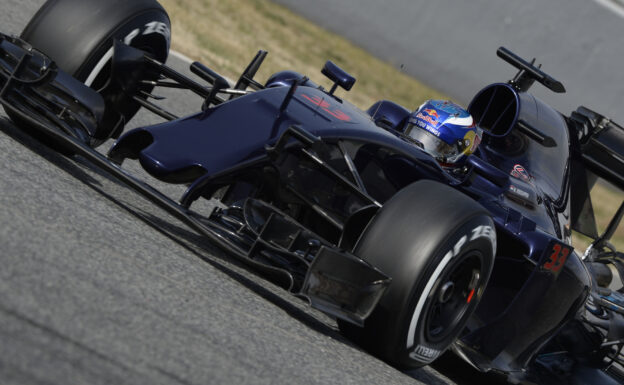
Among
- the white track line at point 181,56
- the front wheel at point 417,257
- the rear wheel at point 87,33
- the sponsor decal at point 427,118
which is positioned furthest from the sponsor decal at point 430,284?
the white track line at point 181,56

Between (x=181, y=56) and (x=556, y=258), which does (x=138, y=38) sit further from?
(x=181, y=56)

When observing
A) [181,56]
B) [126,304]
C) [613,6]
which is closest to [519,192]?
[126,304]

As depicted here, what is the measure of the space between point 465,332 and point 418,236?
888 millimetres

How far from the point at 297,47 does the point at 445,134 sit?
27.2 feet

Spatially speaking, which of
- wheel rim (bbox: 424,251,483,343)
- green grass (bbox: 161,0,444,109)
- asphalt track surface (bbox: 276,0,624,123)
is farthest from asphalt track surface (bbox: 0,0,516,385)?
asphalt track surface (bbox: 276,0,624,123)

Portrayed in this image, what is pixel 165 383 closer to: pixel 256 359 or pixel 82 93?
pixel 256 359

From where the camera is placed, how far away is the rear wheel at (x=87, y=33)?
4922 mm

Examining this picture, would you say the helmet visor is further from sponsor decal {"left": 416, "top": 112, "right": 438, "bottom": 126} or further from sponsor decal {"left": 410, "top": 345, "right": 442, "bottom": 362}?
sponsor decal {"left": 410, "top": 345, "right": 442, "bottom": 362}

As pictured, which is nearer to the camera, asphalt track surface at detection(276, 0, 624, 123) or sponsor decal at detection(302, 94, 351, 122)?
sponsor decal at detection(302, 94, 351, 122)

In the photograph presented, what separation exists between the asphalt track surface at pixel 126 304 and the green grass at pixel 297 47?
7.92 meters

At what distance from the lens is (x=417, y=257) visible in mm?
3934

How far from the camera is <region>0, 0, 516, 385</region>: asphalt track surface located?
273 cm

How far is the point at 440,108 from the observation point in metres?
5.99

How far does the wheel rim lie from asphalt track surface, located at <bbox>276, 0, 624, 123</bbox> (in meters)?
9.38
